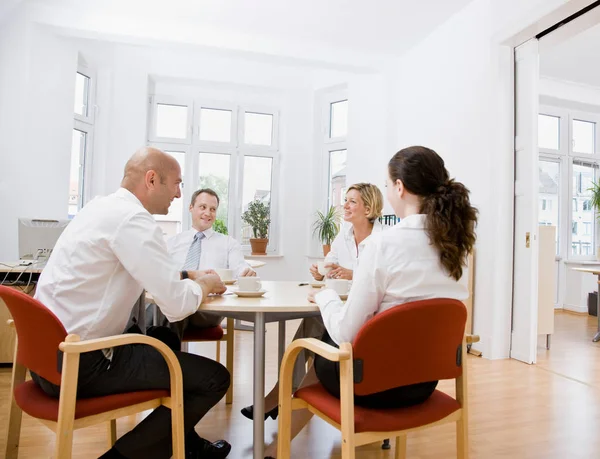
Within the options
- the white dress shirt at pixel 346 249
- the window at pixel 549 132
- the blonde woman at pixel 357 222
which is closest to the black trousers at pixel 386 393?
the blonde woman at pixel 357 222

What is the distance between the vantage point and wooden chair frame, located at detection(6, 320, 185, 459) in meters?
1.37

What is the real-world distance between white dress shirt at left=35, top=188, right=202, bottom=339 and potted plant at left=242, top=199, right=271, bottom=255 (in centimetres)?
535

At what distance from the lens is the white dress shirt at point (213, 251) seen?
317 centimetres

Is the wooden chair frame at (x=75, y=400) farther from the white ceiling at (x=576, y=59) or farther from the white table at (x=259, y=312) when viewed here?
the white ceiling at (x=576, y=59)

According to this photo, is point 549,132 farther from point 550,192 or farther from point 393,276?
point 393,276

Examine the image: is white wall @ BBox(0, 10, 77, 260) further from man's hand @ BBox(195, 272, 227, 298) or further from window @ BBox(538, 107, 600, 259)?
window @ BBox(538, 107, 600, 259)

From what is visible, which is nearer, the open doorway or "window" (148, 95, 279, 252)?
the open doorway

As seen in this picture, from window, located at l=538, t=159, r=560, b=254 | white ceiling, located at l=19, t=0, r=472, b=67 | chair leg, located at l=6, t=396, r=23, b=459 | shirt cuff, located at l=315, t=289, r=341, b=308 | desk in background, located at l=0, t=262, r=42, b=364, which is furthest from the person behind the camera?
window, located at l=538, t=159, r=560, b=254

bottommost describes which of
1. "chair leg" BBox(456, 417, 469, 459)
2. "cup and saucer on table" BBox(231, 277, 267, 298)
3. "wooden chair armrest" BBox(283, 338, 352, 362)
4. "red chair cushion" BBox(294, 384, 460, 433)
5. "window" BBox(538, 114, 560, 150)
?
"chair leg" BBox(456, 417, 469, 459)

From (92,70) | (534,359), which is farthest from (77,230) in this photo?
(92,70)

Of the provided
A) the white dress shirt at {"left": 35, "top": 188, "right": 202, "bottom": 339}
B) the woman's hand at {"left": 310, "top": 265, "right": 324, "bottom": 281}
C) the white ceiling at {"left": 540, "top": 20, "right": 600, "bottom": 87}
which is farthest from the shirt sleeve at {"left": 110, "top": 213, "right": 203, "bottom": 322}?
the white ceiling at {"left": 540, "top": 20, "right": 600, "bottom": 87}

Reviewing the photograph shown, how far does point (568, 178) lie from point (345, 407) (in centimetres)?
751

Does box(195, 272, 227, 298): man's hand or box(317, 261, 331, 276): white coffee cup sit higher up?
box(317, 261, 331, 276): white coffee cup

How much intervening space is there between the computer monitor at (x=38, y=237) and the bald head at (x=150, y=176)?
215 centimetres
